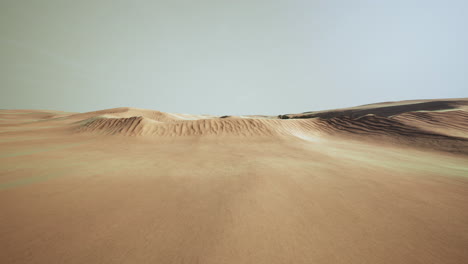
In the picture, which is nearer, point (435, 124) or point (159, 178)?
→ point (159, 178)

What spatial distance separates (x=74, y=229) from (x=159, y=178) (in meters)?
1.39

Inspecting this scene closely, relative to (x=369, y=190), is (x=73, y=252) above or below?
above

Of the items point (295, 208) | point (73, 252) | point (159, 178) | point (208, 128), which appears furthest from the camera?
point (208, 128)

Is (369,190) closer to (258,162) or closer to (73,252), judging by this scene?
(258,162)

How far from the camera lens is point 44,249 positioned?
1317 mm

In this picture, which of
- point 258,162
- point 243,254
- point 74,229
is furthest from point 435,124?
point 74,229

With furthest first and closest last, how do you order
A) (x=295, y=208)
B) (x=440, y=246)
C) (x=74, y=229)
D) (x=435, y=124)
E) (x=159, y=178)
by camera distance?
1. (x=435, y=124)
2. (x=159, y=178)
3. (x=295, y=208)
4. (x=74, y=229)
5. (x=440, y=246)

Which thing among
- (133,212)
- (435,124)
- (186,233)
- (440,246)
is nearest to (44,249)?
(133,212)

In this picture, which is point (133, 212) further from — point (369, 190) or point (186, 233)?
point (369, 190)

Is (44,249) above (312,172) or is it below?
above

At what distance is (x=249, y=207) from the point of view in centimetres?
204

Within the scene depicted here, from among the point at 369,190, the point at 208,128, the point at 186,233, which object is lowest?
the point at 369,190

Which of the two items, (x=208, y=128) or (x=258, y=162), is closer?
(x=258, y=162)

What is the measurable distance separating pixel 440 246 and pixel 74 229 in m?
3.31
